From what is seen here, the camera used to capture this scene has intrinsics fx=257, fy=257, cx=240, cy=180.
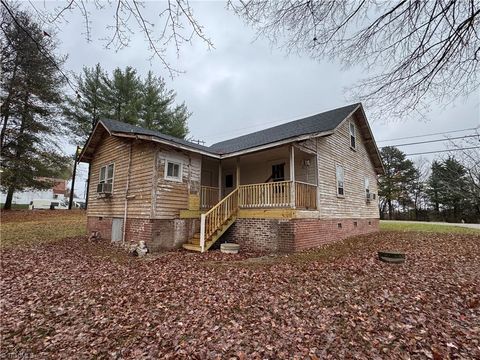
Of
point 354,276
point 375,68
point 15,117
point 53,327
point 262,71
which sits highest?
point 15,117

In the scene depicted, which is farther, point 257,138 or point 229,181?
point 229,181

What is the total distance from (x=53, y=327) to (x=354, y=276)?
6027 millimetres


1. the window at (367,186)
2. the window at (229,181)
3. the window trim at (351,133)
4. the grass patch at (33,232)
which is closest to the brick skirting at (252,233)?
the window at (229,181)

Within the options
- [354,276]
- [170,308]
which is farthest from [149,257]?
[354,276]

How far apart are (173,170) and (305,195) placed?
5.35 m

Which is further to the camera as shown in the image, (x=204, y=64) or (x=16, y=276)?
(x=16, y=276)

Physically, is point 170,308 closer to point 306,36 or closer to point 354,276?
point 354,276

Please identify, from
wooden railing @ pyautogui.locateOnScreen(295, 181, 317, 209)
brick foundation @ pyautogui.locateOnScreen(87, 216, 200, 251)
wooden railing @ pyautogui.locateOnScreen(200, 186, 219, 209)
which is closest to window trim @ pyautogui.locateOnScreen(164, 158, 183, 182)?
wooden railing @ pyautogui.locateOnScreen(200, 186, 219, 209)

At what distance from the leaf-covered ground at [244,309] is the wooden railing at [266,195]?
258 centimetres

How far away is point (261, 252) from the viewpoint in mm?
9531

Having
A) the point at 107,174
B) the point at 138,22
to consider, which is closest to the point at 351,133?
the point at 107,174

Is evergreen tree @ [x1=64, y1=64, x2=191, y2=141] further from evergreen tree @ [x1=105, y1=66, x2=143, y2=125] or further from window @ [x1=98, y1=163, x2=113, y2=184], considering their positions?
window @ [x1=98, y1=163, x2=113, y2=184]

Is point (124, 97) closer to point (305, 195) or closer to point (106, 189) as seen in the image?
point (106, 189)

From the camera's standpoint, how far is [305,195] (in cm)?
1004
